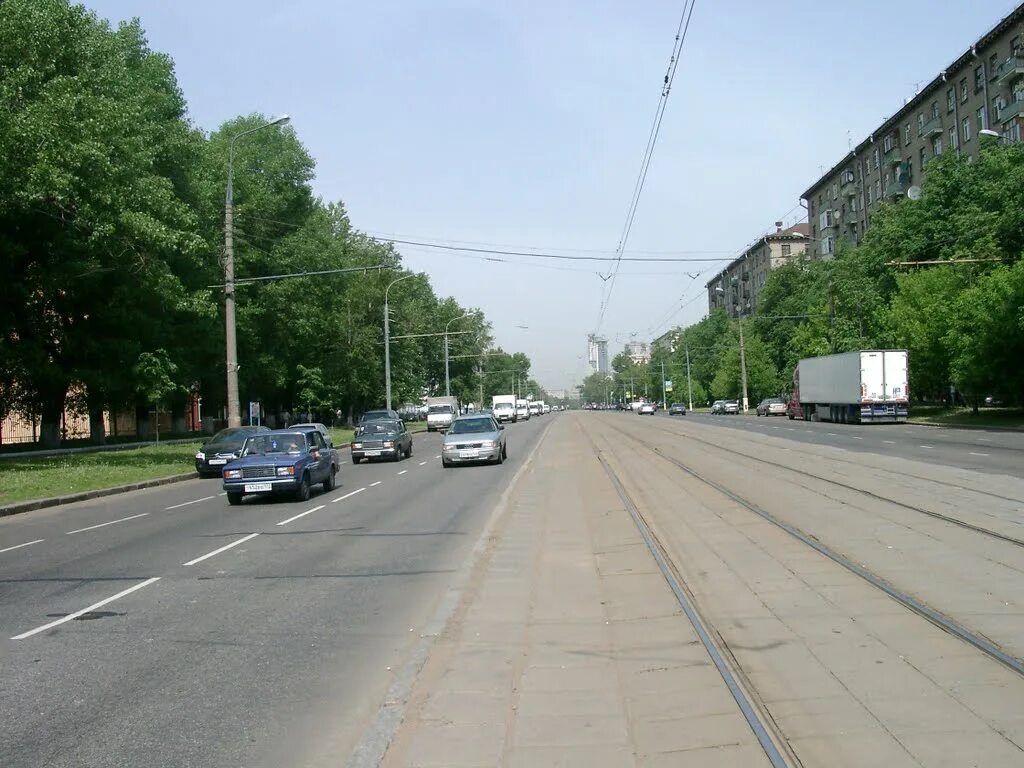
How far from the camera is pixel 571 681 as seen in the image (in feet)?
19.4

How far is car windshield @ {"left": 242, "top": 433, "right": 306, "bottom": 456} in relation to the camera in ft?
65.8

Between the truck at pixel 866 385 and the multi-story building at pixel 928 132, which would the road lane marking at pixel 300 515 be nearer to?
the multi-story building at pixel 928 132

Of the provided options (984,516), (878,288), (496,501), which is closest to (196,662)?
(984,516)

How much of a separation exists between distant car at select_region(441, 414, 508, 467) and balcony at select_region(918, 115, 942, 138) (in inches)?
1970

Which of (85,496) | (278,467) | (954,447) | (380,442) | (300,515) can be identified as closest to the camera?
(300,515)

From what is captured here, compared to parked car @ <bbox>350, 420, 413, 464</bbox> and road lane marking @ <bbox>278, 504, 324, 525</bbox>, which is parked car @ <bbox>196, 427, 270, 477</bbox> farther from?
road lane marking @ <bbox>278, 504, 324, 525</bbox>

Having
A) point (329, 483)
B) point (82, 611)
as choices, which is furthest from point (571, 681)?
point (329, 483)

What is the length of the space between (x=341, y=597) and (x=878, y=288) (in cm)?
5882

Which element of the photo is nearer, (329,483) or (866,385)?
(329,483)

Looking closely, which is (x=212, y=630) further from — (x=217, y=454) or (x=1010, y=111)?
(x=1010, y=111)

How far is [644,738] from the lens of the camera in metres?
4.88

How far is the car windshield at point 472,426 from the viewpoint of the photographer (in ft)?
94.9

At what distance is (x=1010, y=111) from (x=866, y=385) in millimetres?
19649

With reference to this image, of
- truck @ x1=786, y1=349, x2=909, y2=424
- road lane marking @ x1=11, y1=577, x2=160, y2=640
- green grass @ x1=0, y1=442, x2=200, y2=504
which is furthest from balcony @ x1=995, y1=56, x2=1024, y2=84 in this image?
road lane marking @ x1=11, y1=577, x2=160, y2=640
